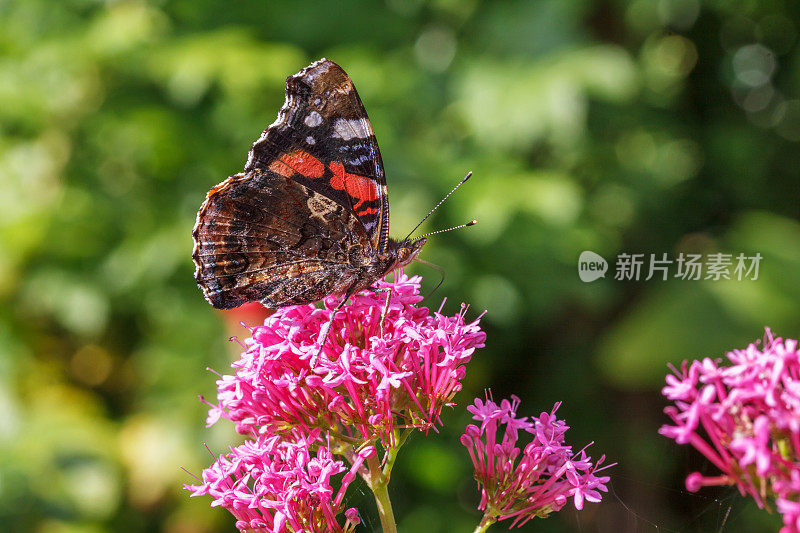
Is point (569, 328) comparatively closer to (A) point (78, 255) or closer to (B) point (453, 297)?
(B) point (453, 297)

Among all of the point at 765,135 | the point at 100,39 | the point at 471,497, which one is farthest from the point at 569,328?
the point at 100,39

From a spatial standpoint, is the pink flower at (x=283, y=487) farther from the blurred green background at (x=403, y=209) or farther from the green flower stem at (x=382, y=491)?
the blurred green background at (x=403, y=209)

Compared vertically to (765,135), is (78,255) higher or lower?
lower

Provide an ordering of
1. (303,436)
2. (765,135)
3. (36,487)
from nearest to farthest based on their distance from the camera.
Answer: (303,436)
(36,487)
(765,135)

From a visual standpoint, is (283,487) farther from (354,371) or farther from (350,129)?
(350,129)

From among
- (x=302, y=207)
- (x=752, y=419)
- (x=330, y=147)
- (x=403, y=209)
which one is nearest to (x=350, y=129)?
(x=330, y=147)

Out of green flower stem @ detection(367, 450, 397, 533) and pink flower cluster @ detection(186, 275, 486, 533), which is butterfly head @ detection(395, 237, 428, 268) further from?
green flower stem @ detection(367, 450, 397, 533)

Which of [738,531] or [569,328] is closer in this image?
[738,531]

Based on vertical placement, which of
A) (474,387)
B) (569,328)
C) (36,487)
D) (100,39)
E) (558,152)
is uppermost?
(100,39)
